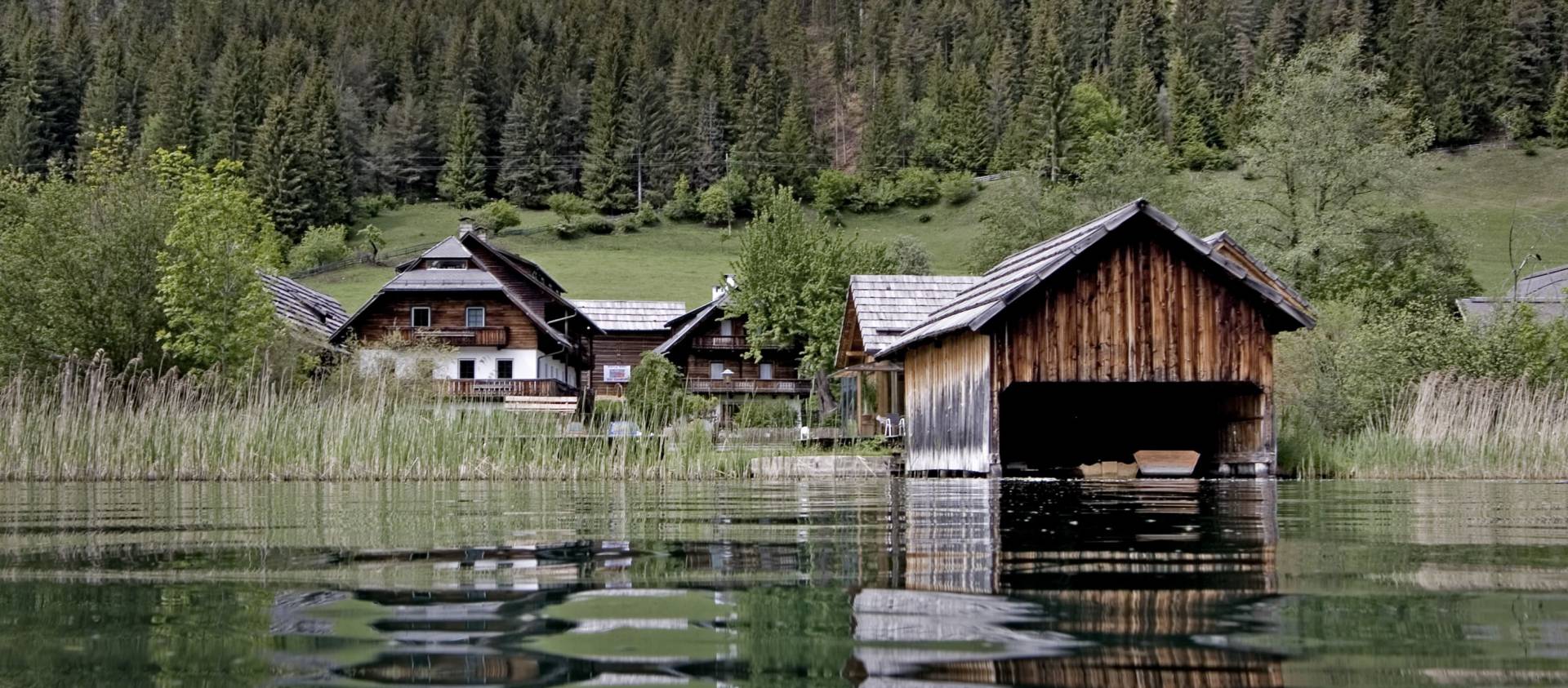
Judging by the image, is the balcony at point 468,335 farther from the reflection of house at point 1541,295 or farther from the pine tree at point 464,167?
the pine tree at point 464,167

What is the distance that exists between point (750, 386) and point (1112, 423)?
3958cm

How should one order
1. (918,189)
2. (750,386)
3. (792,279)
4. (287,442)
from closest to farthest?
(287,442)
(792,279)
(750,386)
(918,189)

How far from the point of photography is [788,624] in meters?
3.15

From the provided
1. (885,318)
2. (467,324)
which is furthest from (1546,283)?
(467,324)

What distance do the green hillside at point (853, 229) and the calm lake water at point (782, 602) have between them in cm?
7368

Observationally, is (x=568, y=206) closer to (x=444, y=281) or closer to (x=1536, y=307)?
(x=444, y=281)

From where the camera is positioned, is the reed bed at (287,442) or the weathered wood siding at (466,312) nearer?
the reed bed at (287,442)

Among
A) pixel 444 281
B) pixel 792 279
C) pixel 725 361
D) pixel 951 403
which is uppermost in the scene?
pixel 444 281

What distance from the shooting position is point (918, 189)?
116m

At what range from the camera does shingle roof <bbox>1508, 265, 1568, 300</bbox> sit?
57938mm

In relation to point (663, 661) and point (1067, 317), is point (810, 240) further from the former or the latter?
point (663, 661)

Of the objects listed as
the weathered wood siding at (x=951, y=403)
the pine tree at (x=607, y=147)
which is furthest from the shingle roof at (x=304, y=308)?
the pine tree at (x=607, y=147)

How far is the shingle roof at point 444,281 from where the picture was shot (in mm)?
59188

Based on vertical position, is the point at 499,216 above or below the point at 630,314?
above
